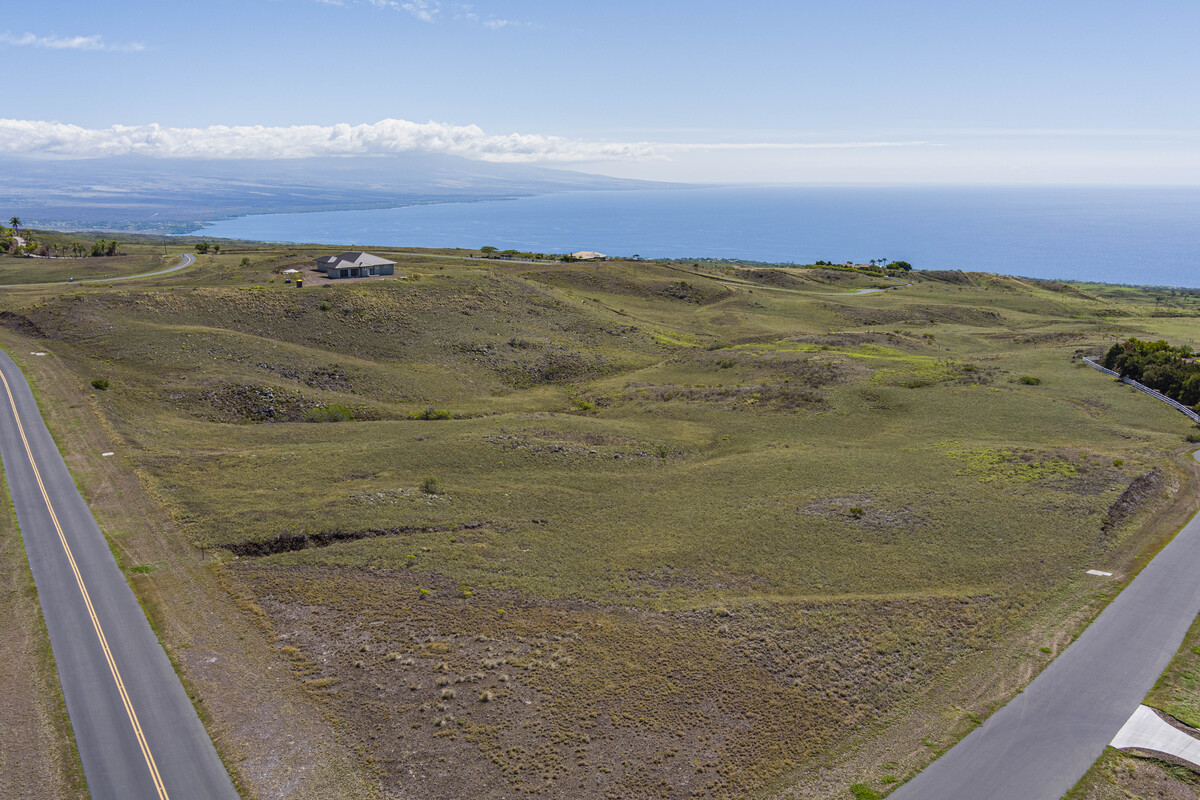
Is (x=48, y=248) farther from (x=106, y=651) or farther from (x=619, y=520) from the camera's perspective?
(x=619, y=520)

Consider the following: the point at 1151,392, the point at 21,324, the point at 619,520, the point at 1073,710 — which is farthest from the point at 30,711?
the point at 1151,392

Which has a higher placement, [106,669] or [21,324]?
[21,324]

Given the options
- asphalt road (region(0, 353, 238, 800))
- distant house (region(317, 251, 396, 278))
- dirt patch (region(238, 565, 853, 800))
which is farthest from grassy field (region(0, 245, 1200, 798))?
distant house (region(317, 251, 396, 278))

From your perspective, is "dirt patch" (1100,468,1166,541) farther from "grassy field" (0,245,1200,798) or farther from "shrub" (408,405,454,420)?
"shrub" (408,405,454,420)

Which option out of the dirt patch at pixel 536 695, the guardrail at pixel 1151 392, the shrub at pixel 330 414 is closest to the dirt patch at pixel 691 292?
the guardrail at pixel 1151 392

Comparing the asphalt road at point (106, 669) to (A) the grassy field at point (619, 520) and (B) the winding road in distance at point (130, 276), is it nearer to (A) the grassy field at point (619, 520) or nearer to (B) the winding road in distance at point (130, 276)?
(A) the grassy field at point (619, 520)
